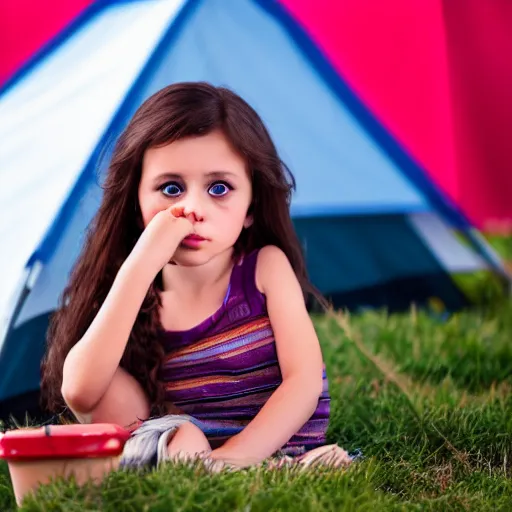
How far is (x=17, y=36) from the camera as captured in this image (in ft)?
8.56

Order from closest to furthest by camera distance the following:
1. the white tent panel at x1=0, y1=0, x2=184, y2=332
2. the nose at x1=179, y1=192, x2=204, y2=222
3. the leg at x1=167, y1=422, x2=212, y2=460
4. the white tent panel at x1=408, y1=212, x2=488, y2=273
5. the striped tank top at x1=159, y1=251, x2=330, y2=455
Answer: the leg at x1=167, y1=422, x2=212, y2=460, the nose at x1=179, y1=192, x2=204, y2=222, the striped tank top at x1=159, y1=251, x2=330, y2=455, the white tent panel at x1=0, y1=0, x2=184, y2=332, the white tent panel at x1=408, y1=212, x2=488, y2=273

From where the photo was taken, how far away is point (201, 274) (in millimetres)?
1515

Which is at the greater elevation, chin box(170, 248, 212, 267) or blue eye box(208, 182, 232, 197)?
blue eye box(208, 182, 232, 197)

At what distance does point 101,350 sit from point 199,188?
0.28 metres

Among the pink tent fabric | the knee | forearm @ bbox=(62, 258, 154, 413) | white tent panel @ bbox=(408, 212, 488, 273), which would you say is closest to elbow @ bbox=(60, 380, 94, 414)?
forearm @ bbox=(62, 258, 154, 413)

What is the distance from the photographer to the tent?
1.71m

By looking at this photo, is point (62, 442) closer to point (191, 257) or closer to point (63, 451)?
point (63, 451)

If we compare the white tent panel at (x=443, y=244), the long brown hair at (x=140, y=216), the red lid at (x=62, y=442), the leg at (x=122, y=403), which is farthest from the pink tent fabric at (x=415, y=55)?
the red lid at (x=62, y=442)

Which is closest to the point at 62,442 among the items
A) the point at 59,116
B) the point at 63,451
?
the point at 63,451

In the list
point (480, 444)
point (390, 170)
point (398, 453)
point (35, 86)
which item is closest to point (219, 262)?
point (398, 453)

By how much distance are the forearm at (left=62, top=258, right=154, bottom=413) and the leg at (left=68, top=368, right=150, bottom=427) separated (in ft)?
0.40

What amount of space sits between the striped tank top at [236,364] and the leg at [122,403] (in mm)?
59

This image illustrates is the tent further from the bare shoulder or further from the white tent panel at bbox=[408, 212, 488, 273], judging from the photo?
the bare shoulder

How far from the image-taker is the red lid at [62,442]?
1.13m
